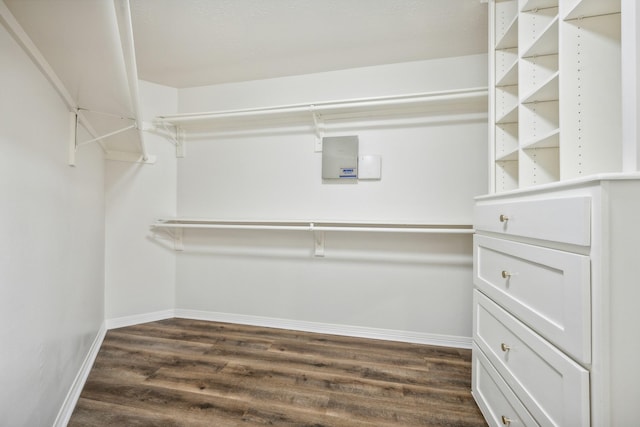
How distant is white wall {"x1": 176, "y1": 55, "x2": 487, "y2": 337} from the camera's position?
197 centimetres

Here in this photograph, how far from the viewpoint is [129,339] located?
201 cm

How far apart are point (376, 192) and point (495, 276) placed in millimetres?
1082

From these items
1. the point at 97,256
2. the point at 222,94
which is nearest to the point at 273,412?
the point at 97,256

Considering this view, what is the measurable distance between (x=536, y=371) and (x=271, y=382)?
1259 millimetres

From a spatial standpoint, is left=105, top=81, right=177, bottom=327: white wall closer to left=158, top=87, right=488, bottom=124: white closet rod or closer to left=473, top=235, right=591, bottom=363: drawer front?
Answer: left=158, top=87, right=488, bottom=124: white closet rod

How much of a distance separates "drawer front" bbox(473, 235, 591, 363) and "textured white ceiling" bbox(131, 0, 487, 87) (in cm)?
139

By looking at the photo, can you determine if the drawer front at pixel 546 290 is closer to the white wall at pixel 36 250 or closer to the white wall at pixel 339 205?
the white wall at pixel 339 205

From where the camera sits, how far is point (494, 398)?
3.74 feet

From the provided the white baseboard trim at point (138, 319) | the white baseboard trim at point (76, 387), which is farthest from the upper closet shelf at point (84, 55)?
the white baseboard trim at point (138, 319)

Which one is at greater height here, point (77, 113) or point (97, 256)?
point (77, 113)

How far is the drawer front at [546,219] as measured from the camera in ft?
2.19

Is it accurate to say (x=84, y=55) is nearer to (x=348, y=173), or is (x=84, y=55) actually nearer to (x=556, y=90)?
(x=348, y=173)

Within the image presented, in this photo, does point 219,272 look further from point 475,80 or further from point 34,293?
point 475,80

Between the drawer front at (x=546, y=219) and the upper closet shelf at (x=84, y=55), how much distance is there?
135 centimetres
